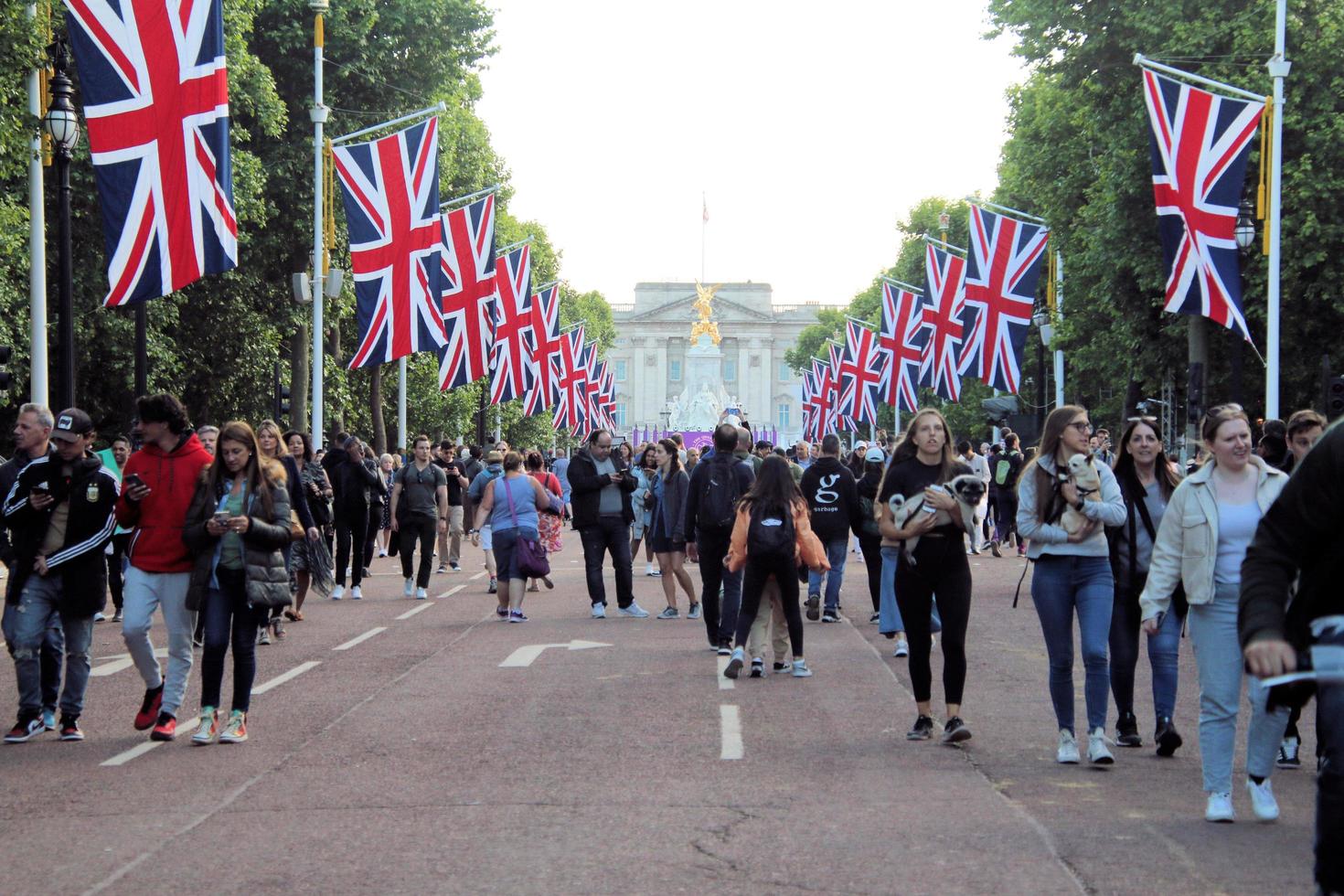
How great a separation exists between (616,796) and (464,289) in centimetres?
2598

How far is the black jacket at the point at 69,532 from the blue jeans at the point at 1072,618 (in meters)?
4.98

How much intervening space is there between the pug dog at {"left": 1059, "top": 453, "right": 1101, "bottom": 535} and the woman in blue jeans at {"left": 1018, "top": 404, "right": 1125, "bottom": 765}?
2cm

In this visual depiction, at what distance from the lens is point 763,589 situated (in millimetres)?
12727

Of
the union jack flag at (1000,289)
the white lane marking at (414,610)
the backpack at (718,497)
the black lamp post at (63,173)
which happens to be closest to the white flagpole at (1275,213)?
the union jack flag at (1000,289)

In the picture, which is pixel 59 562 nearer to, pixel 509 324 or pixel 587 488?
pixel 587 488

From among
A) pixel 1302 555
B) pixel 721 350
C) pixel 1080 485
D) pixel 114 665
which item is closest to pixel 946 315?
pixel 114 665

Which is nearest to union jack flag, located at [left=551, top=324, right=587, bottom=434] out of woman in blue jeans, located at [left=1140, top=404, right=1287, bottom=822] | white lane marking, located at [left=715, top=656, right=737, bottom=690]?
white lane marking, located at [left=715, top=656, right=737, bottom=690]

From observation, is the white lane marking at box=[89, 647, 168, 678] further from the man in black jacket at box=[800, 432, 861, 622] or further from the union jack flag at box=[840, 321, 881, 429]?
the union jack flag at box=[840, 321, 881, 429]

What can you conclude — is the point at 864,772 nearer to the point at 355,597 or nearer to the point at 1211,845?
the point at 1211,845

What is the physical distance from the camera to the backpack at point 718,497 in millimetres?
14648

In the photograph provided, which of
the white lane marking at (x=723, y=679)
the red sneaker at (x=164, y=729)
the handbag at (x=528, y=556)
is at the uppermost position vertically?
the handbag at (x=528, y=556)

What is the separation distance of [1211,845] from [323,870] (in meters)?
3.27

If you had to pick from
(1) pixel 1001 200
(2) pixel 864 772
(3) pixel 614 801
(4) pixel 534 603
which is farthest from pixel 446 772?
(1) pixel 1001 200

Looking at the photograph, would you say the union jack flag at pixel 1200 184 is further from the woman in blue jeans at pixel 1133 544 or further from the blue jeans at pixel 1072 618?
the blue jeans at pixel 1072 618
